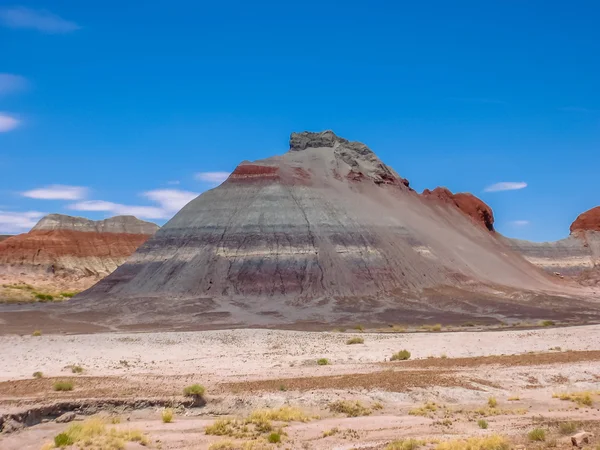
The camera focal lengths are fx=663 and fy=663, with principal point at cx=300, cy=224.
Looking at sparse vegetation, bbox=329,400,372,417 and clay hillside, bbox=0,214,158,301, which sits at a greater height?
clay hillside, bbox=0,214,158,301

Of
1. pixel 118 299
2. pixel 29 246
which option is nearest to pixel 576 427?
pixel 118 299

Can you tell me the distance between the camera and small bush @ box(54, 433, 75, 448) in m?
13.6

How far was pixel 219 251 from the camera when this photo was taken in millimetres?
79688

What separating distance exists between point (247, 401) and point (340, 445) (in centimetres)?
466

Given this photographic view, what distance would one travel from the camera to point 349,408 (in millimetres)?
18141

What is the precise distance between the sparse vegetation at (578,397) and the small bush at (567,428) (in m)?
3.92

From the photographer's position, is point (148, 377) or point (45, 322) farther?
point (45, 322)

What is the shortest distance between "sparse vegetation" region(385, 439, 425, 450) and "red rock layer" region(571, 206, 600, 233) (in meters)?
132

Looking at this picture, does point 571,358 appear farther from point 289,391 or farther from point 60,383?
point 60,383

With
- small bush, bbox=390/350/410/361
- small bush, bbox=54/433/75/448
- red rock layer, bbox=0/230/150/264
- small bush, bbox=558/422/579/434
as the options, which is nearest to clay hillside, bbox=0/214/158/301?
red rock layer, bbox=0/230/150/264

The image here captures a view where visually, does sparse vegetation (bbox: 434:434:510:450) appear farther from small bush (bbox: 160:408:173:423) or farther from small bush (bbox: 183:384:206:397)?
small bush (bbox: 183:384:206:397)

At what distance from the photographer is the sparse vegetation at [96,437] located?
538 inches

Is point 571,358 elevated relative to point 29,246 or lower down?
lower down

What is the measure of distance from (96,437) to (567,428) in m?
10.6
